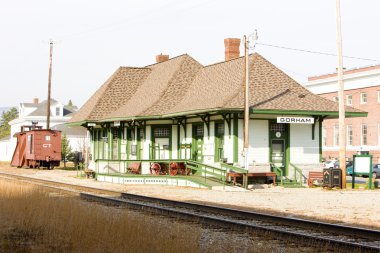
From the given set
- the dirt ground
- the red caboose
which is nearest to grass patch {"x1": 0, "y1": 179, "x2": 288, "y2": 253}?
the dirt ground

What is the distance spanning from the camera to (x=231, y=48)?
35.7m

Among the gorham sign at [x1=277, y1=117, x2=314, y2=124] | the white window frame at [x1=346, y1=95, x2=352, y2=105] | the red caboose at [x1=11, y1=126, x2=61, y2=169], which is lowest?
the red caboose at [x1=11, y1=126, x2=61, y2=169]

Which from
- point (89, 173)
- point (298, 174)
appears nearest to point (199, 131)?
point (298, 174)

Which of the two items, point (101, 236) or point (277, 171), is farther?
point (277, 171)

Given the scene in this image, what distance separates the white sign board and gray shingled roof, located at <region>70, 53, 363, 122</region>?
3.68 m

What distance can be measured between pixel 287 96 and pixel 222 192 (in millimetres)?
8907

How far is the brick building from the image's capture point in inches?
2367

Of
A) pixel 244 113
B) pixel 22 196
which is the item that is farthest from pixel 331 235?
pixel 244 113

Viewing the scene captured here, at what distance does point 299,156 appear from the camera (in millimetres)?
29672

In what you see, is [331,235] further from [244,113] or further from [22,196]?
[244,113]

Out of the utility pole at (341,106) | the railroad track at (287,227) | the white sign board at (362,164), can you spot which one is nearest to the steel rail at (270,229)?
the railroad track at (287,227)

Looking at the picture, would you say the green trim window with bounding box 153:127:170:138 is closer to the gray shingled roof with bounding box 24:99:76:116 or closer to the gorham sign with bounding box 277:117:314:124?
the gorham sign with bounding box 277:117:314:124

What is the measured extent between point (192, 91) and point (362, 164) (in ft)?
39.2

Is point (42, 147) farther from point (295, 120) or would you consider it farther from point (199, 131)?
point (295, 120)
